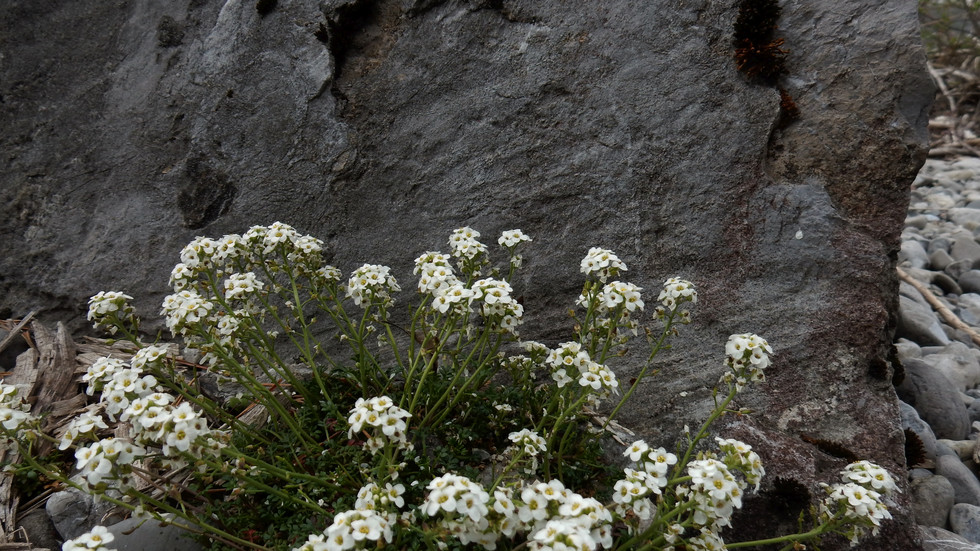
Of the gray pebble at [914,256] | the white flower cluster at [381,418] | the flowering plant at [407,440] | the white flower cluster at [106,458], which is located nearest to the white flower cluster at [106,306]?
the flowering plant at [407,440]

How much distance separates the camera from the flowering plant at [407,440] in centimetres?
209

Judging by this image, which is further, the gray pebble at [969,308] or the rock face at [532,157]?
the gray pebble at [969,308]

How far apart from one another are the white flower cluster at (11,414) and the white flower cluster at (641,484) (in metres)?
2.12

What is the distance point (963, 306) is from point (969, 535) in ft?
11.4

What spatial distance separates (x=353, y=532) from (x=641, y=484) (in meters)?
0.96

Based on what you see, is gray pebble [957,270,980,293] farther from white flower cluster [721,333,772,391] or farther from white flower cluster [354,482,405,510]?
white flower cluster [354,482,405,510]

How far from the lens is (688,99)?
12.2ft

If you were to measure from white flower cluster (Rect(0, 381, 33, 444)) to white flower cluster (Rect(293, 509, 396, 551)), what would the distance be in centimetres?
118

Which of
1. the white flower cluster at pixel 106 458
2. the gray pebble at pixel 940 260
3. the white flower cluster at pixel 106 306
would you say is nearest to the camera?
the white flower cluster at pixel 106 458

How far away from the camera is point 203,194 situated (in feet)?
13.5

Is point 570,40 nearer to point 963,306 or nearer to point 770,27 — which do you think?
point 770,27

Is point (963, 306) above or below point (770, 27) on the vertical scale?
below

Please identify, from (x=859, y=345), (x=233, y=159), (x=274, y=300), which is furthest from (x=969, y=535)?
(x=233, y=159)

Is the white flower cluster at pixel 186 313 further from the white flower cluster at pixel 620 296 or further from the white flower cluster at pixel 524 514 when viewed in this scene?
the white flower cluster at pixel 620 296
